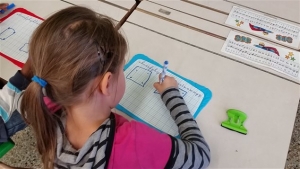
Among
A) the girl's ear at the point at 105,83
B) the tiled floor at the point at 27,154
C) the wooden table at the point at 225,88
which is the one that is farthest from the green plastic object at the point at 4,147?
the tiled floor at the point at 27,154

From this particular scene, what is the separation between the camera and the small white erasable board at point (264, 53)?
3.38 ft

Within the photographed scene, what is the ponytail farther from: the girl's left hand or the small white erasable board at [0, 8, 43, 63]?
the girl's left hand

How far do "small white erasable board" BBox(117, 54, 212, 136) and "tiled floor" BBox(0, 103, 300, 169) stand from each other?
2.50 feet

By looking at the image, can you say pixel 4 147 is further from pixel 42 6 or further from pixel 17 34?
pixel 42 6

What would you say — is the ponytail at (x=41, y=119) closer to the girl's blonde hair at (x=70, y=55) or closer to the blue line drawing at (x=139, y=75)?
the girl's blonde hair at (x=70, y=55)

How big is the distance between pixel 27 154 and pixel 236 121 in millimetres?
1035

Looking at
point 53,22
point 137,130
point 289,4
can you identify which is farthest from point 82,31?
point 289,4

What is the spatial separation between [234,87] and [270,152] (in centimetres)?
22

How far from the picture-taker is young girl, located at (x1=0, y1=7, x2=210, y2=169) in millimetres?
642

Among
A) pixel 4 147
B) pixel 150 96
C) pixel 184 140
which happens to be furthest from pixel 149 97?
pixel 4 147

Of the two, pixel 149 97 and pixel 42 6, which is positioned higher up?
pixel 42 6

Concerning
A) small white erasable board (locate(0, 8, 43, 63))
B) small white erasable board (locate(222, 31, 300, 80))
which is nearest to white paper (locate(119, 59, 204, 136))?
small white erasable board (locate(222, 31, 300, 80))

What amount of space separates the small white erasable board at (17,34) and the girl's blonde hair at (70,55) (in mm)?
361

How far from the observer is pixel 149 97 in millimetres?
945
